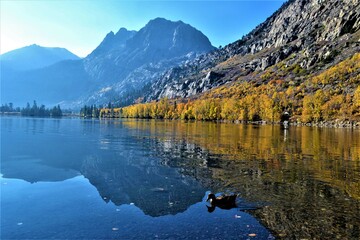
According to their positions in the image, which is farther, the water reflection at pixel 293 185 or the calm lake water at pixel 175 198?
the water reflection at pixel 293 185

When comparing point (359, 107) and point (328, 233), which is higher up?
point (359, 107)

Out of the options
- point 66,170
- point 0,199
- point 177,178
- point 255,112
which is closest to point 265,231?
point 177,178

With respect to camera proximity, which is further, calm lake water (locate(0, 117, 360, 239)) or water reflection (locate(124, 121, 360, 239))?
water reflection (locate(124, 121, 360, 239))

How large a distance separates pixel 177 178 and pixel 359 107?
480 feet

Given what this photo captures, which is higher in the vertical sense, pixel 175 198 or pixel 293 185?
pixel 293 185

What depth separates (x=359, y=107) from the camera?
141625mm

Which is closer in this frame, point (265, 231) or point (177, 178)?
point (265, 231)

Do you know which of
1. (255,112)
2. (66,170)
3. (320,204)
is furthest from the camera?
(255,112)

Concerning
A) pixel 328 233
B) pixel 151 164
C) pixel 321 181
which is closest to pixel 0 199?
pixel 151 164

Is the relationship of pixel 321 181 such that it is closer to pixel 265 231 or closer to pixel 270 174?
pixel 270 174

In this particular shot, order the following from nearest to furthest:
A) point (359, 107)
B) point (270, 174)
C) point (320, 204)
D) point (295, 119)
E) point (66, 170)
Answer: point (320, 204) < point (270, 174) < point (66, 170) < point (359, 107) < point (295, 119)

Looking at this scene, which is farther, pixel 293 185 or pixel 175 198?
pixel 293 185

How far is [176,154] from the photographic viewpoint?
138 ft

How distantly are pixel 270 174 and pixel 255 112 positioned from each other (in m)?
172
